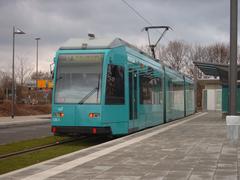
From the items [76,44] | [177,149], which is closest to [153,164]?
[177,149]

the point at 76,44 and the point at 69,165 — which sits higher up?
the point at 76,44

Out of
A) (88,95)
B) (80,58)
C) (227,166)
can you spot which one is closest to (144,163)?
(227,166)

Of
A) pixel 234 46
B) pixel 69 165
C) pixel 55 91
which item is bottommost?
pixel 69 165

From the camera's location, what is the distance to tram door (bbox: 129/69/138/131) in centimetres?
1588

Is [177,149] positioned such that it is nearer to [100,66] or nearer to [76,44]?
[100,66]

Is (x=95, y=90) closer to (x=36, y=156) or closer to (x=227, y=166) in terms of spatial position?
(x=36, y=156)

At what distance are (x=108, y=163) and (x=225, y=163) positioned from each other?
244 cm

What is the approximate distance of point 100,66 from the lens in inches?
566

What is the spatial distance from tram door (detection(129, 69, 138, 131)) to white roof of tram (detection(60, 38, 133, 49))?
141cm

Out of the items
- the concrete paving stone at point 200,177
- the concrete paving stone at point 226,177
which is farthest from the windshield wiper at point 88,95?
the concrete paving stone at point 226,177

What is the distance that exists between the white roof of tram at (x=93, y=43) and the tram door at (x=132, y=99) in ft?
4.62

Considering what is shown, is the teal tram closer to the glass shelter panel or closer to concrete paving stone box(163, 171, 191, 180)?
concrete paving stone box(163, 171, 191, 180)

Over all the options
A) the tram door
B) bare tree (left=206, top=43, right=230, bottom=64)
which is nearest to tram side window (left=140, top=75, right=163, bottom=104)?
the tram door

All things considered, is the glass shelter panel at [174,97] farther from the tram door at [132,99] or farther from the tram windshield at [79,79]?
the tram windshield at [79,79]
